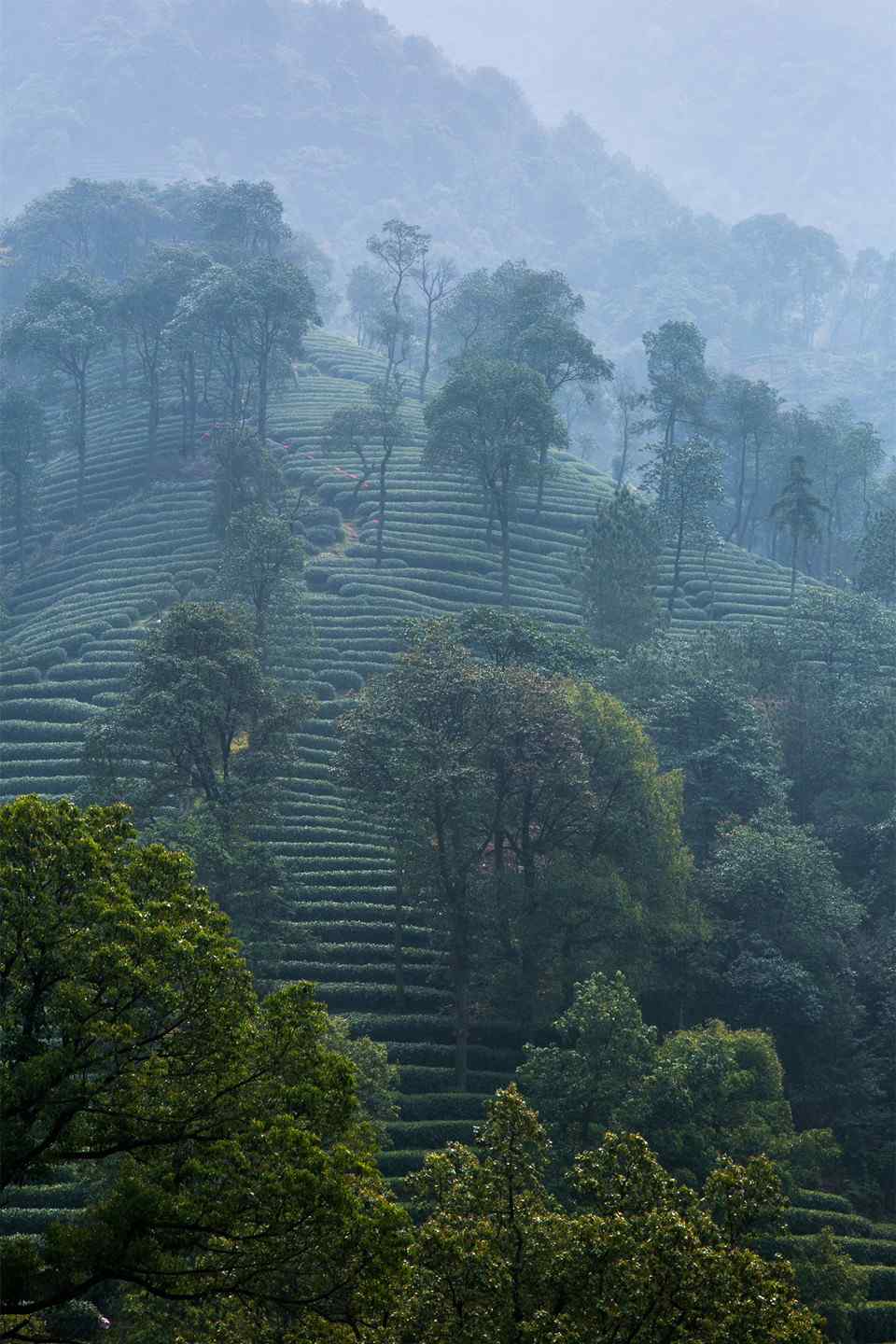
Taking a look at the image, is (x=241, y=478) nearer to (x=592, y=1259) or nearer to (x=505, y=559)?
(x=505, y=559)

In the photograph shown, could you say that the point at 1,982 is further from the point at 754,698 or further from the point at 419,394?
the point at 419,394

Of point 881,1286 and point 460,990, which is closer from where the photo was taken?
point 881,1286

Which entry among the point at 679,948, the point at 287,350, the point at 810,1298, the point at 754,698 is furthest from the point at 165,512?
→ the point at 810,1298

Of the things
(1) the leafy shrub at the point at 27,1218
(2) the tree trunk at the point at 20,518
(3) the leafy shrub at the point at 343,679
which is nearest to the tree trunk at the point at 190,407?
(2) the tree trunk at the point at 20,518

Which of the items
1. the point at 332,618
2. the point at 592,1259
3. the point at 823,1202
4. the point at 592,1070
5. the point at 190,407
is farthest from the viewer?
Result: the point at 190,407

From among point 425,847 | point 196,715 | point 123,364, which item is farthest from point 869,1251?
point 123,364

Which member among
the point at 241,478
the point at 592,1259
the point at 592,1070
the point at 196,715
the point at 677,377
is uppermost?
the point at 677,377

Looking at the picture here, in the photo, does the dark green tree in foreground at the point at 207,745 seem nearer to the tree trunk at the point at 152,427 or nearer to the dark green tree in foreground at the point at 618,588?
the dark green tree in foreground at the point at 618,588

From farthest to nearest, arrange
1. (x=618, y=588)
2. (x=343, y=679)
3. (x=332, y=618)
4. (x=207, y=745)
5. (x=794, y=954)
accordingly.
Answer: (x=332, y=618) < (x=618, y=588) < (x=343, y=679) < (x=207, y=745) < (x=794, y=954)
